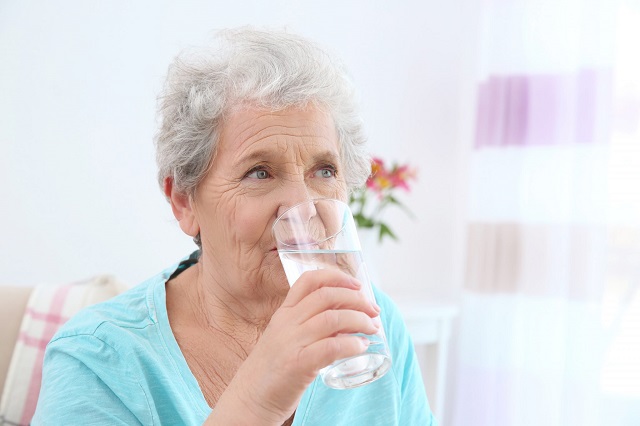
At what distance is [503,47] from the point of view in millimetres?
3037

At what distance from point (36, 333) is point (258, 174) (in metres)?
0.87

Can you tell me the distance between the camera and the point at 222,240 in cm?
120

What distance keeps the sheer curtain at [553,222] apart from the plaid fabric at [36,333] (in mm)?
1703

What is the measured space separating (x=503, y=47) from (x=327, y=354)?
2.50 metres

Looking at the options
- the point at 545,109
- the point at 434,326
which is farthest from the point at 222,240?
the point at 545,109

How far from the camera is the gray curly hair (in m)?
1.18

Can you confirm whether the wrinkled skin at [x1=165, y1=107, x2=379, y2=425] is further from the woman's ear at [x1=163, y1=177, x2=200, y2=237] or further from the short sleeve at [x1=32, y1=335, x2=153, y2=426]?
the short sleeve at [x1=32, y1=335, x2=153, y2=426]

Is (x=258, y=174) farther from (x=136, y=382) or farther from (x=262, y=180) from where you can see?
(x=136, y=382)

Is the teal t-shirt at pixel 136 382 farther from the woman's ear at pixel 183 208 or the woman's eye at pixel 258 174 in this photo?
the woman's eye at pixel 258 174

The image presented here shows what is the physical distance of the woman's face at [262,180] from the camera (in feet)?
3.71

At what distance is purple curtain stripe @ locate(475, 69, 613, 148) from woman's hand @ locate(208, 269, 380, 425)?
217 cm

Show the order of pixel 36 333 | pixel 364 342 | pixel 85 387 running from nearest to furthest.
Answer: pixel 364 342
pixel 85 387
pixel 36 333

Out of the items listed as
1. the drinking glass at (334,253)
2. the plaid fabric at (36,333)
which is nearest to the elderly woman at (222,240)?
the drinking glass at (334,253)

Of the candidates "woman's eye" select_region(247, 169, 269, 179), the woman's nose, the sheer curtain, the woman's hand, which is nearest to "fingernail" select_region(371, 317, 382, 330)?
the woman's hand
